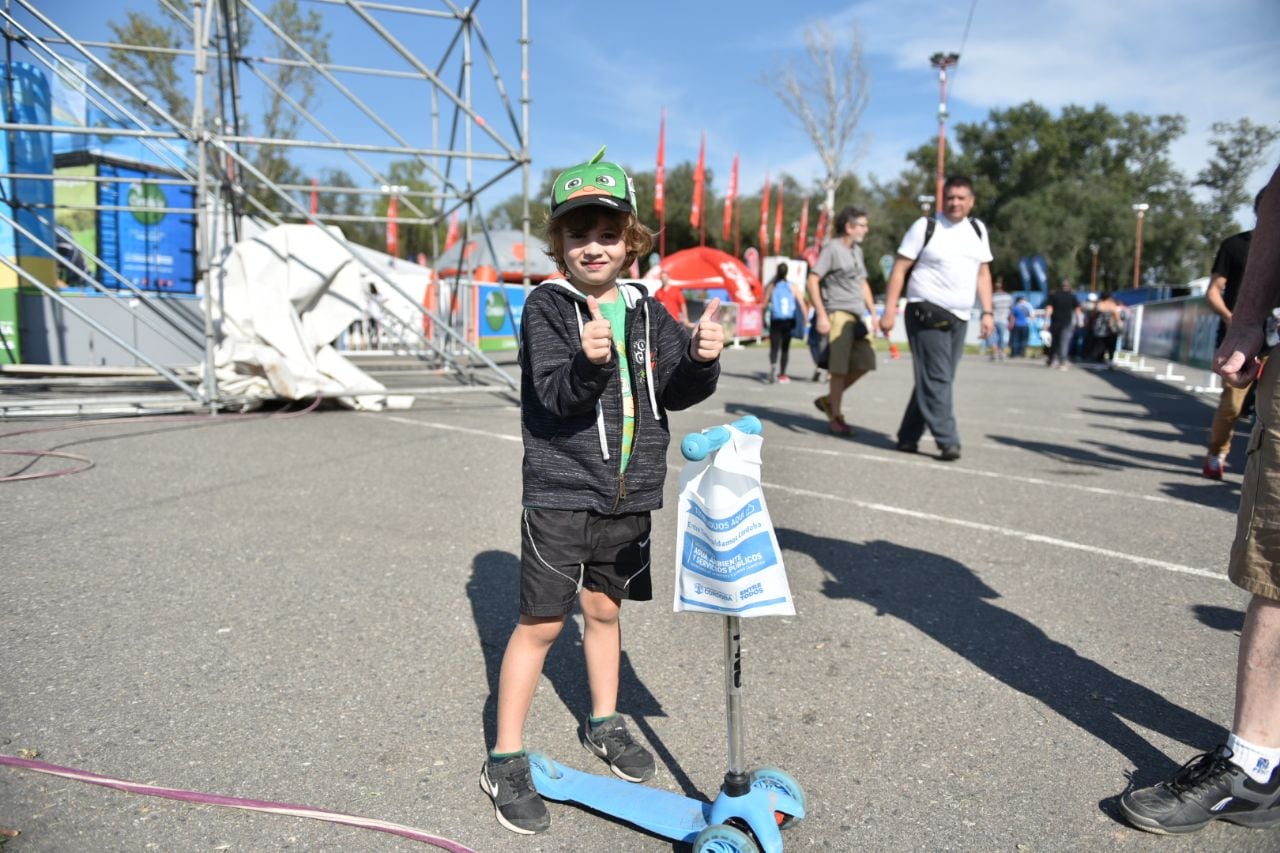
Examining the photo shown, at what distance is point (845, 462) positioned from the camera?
6859 millimetres

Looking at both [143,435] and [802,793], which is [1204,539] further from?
[143,435]

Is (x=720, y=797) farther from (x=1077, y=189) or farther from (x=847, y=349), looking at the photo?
(x=1077, y=189)

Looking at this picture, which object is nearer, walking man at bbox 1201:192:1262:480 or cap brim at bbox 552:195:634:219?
cap brim at bbox 552:195:634:219

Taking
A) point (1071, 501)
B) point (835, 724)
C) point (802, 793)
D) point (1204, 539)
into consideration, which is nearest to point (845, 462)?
point (1071, 501)

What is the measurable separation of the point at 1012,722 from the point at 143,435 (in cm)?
678

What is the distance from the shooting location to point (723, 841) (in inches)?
75.5

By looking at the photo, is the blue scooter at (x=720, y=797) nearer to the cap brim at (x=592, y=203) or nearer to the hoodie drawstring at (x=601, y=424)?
the hoodie drawstring at (x=601, y=424)

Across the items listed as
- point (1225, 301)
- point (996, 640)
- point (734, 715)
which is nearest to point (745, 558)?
point (734, 715)

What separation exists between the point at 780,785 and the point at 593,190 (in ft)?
4.93

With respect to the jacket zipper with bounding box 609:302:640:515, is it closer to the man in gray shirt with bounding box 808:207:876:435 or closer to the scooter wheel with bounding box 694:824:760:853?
the scooter wheel with bounding box 694:824:760:853

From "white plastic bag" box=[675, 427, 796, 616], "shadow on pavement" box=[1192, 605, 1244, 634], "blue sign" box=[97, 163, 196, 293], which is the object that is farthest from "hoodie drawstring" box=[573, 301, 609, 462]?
"blue sign" box=[97, 163, 196, 293]

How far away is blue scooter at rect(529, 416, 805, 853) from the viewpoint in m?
1.92

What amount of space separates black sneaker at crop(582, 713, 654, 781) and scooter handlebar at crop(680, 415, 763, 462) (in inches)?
38.2

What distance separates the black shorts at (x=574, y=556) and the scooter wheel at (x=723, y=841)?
0.62m
